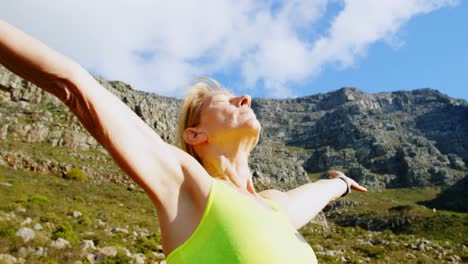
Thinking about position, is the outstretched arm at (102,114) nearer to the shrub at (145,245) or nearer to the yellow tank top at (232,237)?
the yellow tank top at (232,237)

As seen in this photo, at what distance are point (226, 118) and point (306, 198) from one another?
919 millimetres

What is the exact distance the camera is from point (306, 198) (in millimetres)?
2689

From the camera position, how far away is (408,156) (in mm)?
116938

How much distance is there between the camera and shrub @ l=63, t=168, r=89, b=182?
3391 cm

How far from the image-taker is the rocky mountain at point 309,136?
43.0 meters

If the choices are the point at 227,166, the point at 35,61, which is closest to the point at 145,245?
the point at 227,166

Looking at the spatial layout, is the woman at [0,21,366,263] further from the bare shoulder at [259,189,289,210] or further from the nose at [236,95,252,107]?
the bare shoulder at [259,189,289,210]

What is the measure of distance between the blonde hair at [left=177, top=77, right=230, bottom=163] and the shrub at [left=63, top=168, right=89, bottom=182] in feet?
113

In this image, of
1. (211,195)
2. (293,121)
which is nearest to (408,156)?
(293,121)

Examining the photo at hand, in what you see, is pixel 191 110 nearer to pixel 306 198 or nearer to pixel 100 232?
pixel 306 198

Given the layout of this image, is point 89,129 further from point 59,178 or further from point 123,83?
point 123,83

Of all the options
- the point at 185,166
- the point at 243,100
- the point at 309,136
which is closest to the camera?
the point at 185,166

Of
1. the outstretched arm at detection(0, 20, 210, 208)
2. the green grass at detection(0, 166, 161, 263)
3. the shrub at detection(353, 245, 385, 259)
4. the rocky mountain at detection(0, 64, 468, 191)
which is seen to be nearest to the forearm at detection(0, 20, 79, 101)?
the outstretched arm at detection(0, 20, 210, 208)

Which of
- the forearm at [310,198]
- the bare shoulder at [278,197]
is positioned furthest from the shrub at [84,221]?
the bare shoulder at [278,197]
